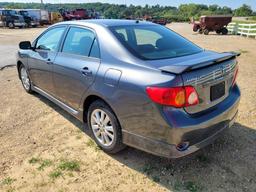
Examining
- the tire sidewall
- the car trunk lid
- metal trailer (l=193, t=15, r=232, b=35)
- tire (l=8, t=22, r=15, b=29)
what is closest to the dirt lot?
the tire sidewall

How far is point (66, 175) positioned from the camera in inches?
136

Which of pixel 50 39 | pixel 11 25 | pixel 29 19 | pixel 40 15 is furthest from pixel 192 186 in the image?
pixel 40 15

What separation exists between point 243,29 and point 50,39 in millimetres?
21757

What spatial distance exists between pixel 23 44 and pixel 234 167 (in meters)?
4.40

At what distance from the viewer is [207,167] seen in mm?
3520

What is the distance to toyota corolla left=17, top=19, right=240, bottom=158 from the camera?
2.94 metres

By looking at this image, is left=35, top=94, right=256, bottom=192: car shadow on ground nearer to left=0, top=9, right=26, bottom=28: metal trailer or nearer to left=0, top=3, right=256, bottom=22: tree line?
left=0, top=9, right=26, bottom=28: metal trailer

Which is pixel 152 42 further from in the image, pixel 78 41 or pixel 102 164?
pixel 102 164

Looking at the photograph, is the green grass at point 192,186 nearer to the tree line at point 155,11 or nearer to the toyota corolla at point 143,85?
the toyota corolla at point 143,85

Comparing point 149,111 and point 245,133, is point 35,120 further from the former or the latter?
point 245,133

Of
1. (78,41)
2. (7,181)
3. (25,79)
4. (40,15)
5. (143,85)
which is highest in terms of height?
(78,41)

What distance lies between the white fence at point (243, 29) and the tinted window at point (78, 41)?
64.6 feet

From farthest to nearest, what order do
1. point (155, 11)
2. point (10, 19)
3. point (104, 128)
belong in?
point (155, 11) < point (10, 19) < point (104, 128)

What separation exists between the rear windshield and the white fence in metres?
19.2
